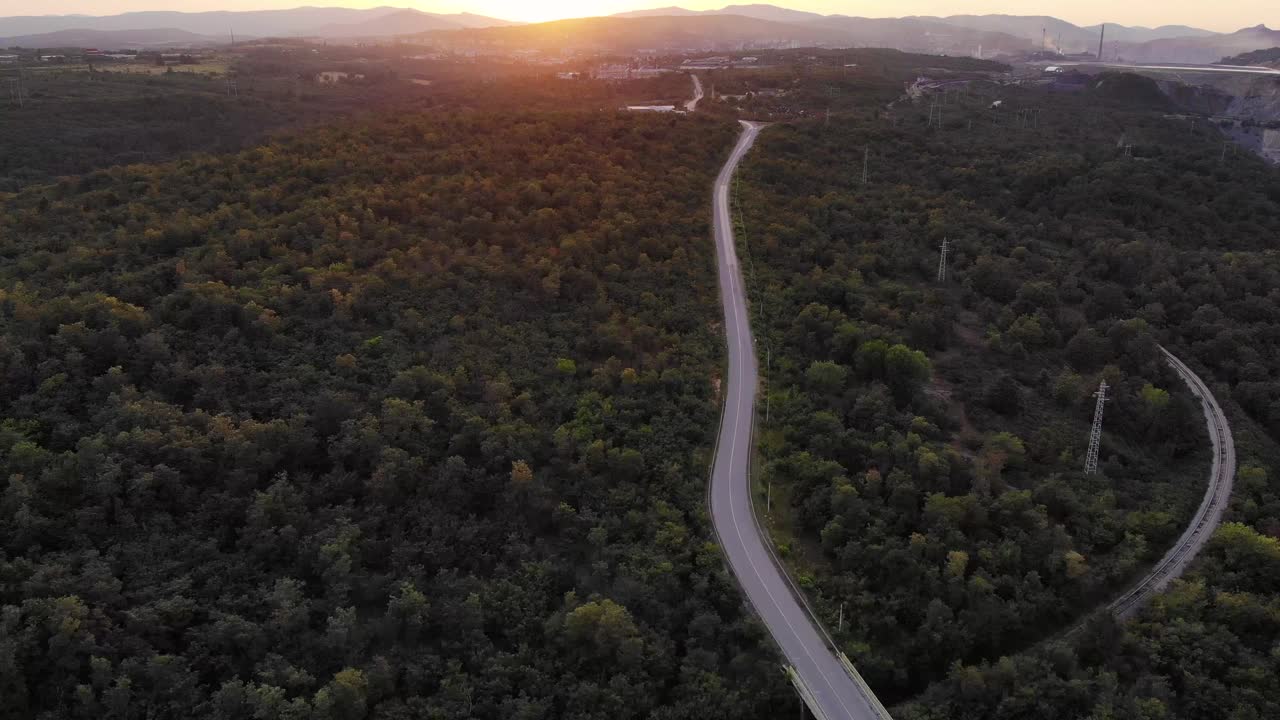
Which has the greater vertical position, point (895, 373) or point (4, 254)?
point (4, 254)

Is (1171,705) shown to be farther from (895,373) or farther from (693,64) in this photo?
(693,64)

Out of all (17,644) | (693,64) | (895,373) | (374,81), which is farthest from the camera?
(693,64)

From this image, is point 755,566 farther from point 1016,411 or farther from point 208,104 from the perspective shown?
point 208,104

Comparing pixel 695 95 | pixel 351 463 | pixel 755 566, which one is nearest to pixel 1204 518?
pixel 755 566

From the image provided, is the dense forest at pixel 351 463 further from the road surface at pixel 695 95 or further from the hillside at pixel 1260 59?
the hillside at pixel 1260 59

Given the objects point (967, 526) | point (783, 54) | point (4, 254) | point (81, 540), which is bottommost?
point (967, 526)

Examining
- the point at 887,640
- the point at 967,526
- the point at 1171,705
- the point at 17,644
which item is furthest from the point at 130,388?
the point at 1171,705

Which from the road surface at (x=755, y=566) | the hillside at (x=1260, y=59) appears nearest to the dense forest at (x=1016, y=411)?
the road surface at (x=755, y=566)
